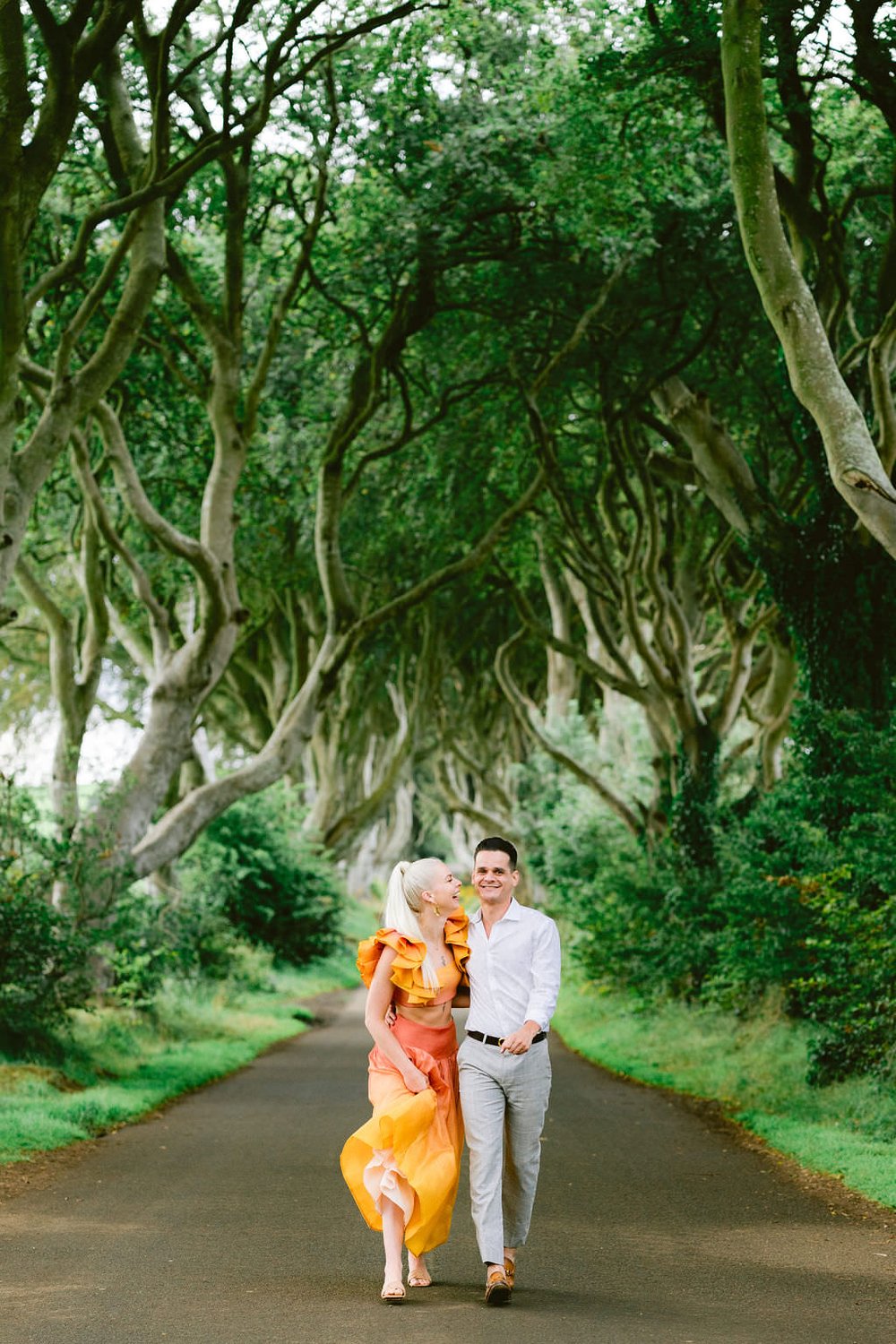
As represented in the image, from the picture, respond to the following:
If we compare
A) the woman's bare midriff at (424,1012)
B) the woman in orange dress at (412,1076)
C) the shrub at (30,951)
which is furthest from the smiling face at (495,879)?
the shrub at (30,951)

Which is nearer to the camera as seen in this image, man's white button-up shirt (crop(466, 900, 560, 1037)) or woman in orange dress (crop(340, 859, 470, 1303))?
woman in orange dress (crop(340, 859, 470, 1303))

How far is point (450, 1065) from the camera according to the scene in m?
6.29

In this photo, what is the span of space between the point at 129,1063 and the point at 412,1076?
9.38m

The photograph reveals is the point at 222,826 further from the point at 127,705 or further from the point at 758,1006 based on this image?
the point at 758,1006

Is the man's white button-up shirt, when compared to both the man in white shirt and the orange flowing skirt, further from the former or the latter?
the orange flowing skirt

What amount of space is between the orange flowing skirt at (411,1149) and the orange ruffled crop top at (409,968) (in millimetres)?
164

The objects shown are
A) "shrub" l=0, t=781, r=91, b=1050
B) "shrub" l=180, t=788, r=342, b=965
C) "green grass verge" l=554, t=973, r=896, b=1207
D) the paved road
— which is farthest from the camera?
"shrub" l=180, t=788, r=342, b=965

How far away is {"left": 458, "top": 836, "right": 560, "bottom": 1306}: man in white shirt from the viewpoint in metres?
5.96

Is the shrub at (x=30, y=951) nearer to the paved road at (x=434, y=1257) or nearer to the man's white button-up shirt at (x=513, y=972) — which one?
the paved road at (x=434, y=1257)

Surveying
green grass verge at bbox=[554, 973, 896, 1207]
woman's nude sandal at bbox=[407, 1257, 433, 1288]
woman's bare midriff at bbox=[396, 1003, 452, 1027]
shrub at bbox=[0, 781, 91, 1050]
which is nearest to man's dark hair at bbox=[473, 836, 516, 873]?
woman's bare midriff at bbox=[396, 1003, 452, 1027]

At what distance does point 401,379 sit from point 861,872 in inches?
385

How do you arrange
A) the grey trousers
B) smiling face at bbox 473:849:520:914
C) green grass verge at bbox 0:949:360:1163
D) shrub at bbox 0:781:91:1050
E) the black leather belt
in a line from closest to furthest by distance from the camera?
the grey trousers
the black leather belt
smiling face at bbox 473:849:520:914
green grass verge at bbox 0:949:360:1163
shrub at bbox 0:781:91:1050

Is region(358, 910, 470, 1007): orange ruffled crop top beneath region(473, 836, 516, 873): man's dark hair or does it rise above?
beneath

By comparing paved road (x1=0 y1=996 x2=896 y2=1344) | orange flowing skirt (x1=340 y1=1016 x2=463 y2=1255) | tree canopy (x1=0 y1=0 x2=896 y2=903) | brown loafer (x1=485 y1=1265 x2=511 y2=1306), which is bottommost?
paved road (x1=0 y1=996 x2=896 y2=1344)
